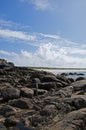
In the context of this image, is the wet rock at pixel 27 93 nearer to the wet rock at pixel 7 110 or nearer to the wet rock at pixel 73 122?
the wet rock at pixel 7 110

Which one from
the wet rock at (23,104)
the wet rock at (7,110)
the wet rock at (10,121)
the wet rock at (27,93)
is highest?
the wet rock at (27,93)

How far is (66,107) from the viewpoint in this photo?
62.8ft

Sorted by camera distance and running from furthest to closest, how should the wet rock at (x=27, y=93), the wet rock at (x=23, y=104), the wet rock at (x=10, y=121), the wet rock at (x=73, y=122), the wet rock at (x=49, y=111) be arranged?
the wet rock at (x=27, y=93), the wet rock at (x=23, y=104), the wet rock at (x=49, y=111), the wet rock at (x=10, y=121), the wet rock at (x=73, y=122)

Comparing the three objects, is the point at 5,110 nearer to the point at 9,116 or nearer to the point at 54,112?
the point at 9,116

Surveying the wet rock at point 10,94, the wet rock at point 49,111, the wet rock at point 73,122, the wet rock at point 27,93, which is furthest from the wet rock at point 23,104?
the wet rock at point 73,122

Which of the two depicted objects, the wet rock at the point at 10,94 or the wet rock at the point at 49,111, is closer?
the wet rock at the point at 49,111

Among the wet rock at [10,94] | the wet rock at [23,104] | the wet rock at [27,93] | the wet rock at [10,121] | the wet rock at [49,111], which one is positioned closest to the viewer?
the wet rock at [10,121]

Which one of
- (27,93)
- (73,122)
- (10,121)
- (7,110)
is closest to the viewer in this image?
(73,122)

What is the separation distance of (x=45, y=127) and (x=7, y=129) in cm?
198

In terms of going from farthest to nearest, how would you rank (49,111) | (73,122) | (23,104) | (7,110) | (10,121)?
1. (23,104)
2. (7,110)
3. (49,111)
4. (10,121)
5. (73,122)

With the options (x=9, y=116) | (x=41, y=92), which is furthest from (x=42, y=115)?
(x=41, y=92)

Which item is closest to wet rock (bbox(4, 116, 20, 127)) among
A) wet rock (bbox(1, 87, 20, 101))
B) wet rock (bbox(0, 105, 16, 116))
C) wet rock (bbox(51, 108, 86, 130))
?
wet rock (bbox(0, 105, 16, 116))

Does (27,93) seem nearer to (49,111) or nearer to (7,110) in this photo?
(7,110)

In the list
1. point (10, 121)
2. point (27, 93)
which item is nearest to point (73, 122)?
point (10, 121)
